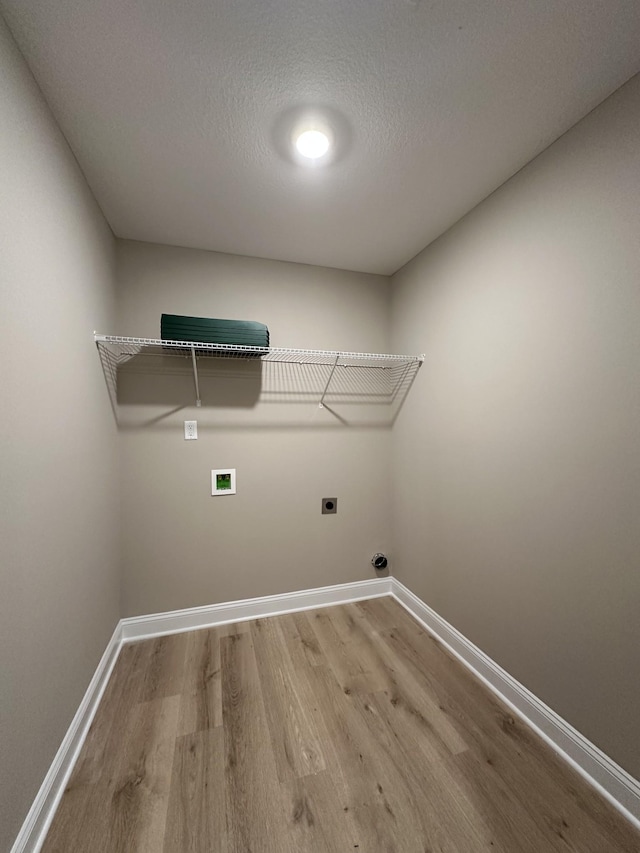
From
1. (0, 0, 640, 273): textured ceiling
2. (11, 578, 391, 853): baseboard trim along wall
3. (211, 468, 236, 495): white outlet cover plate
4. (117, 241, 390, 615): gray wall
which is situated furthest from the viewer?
(211, 468, 236, 495): white outlet cover plate

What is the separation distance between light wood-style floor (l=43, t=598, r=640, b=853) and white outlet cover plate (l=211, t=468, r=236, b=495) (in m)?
0.91

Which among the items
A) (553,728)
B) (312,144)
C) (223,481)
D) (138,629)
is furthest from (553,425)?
(138,629)

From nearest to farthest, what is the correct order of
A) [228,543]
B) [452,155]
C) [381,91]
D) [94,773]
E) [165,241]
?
[381,91], [94,773], [452,155], [165,241], [228,543]

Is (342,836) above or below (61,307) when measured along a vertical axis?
below

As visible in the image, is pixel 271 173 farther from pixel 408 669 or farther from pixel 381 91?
pixel 408 669

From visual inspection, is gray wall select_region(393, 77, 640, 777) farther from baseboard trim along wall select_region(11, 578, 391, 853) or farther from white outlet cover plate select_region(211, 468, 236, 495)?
white outlet cover plate select_region(211, 468, 236, 495)

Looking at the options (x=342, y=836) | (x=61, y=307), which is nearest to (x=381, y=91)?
(x=61, y=307)

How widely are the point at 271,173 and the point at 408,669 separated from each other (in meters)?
2.52

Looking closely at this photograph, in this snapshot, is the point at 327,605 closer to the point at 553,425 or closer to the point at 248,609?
the point at 248,609

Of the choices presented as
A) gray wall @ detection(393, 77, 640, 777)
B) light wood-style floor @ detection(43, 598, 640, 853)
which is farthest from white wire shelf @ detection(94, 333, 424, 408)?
light wood-style floor @ detection(43, 598, 640, 853)

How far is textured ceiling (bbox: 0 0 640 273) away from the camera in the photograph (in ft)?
2.86

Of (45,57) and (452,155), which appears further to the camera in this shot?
(452,155)

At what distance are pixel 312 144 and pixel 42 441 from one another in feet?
4.82

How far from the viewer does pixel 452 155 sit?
133 cm
